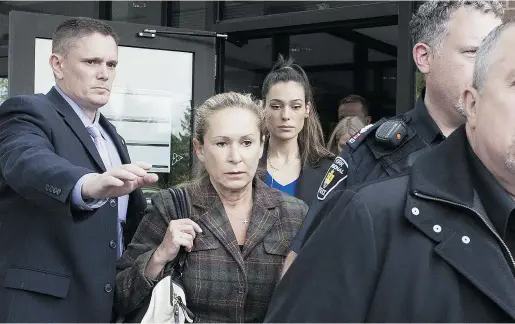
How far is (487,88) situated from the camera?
151 centimetres

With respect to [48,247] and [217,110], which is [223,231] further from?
[48,247]

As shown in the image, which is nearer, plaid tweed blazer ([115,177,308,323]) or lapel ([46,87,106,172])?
plaid tweed blazer ([115,177,308,323])

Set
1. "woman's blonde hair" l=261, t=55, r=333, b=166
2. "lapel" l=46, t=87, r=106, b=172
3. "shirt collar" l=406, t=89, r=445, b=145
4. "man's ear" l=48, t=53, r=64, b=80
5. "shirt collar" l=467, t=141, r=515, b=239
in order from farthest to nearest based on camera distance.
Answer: "woman's blonde hair" l=261, t=55, r=333, b=166 → "man's ear" l=48, t=53, r=64, b=80 → "lapel" l=46, t=87, r=106, b=172 → "shirt collar" l=406, t=89, r=445, b=145 → "shirt collar" l=467, t=141, r=515, b=239

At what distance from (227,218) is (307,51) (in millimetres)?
3879

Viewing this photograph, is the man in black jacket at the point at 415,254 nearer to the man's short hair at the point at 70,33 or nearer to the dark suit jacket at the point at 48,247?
the dark suit jacket at the point at 48,247

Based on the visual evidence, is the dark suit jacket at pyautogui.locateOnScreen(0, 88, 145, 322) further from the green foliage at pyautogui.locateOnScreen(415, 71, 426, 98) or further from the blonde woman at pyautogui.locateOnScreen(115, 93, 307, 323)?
the green foliage at pyautogui.locateOnScreen(415, 71, 426, 98)

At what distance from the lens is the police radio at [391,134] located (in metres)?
2.19

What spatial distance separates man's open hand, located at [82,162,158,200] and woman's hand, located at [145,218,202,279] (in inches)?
10.5

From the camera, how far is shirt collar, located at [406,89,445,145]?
225 centimetres

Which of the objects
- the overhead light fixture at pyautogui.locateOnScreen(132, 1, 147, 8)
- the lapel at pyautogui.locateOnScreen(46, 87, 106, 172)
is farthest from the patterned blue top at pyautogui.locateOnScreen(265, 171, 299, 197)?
the overhead light fixture at pyautogui.locateOnScreen(132, 1, 147, 8)

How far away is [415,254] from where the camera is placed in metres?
1.38

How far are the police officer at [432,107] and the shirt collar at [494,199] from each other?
2.19 feet

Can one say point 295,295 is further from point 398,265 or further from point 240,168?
point 240,168

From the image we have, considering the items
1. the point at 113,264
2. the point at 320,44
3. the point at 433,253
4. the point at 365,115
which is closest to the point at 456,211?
the point at 433,253
